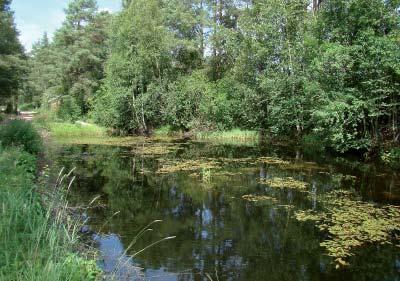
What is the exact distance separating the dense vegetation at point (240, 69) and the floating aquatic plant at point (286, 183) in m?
4.75

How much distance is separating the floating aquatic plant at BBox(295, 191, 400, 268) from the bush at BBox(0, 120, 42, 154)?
424 inches

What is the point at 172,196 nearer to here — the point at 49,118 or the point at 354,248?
the point at 354,248

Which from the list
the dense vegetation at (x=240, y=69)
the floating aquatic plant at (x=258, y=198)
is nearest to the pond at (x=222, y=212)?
the floating aquatic plant at (x=258, y=198)

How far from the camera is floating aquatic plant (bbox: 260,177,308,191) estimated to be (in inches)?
476

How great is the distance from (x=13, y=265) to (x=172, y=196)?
24.4 ft

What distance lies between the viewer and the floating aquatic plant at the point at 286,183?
12.1m

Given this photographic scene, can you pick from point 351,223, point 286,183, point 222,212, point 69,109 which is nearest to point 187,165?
point 286,183

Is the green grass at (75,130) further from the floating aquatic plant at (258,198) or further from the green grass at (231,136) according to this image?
the floating aquatic plant at (258,198)

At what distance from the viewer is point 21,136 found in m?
14.4

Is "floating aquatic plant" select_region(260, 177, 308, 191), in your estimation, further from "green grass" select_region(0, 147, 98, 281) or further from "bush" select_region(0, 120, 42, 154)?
"bush" select_region(0, 120, 42, 154)

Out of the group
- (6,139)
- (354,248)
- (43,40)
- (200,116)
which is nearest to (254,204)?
(354,248)

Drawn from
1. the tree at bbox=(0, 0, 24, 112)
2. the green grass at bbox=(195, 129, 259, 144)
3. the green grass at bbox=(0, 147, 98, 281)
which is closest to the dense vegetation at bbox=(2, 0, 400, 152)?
the green grass at bbox=(195, 129, 259, 144)

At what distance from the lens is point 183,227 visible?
841 cm

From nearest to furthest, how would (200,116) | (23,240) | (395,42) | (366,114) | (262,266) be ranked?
(23,240), (262,266), (395,42), (366,114), (200,116)
